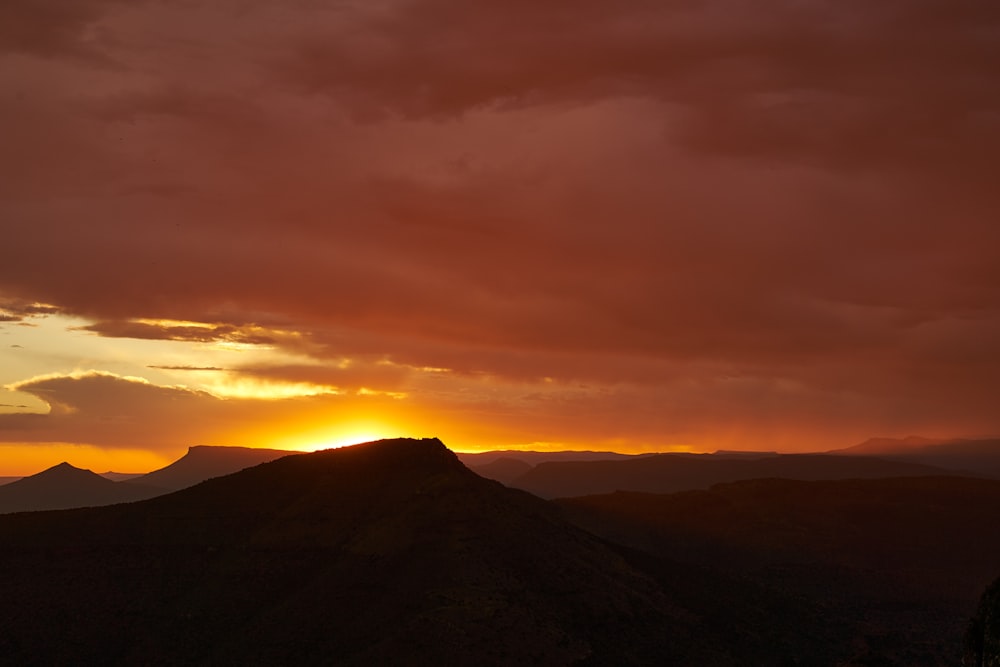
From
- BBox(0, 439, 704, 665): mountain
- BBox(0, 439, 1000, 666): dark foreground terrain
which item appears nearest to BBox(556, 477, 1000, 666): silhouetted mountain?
BBox(0, 439, 1000, 666): dark foreground terrain

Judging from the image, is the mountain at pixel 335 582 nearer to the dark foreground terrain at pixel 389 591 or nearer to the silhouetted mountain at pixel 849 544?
the dark foreground terrain at pixel 389 591

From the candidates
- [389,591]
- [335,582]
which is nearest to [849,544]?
[389,591]

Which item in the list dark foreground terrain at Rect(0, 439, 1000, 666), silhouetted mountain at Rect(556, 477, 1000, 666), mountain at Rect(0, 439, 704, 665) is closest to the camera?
mountain at Rect(0, 439, 704, 665)

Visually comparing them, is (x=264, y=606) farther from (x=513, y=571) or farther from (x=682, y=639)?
(x=682, y=639)

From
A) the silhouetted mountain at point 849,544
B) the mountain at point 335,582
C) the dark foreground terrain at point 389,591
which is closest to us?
the mountain at point 335,582

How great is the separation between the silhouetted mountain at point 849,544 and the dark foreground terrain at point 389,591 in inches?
23.1

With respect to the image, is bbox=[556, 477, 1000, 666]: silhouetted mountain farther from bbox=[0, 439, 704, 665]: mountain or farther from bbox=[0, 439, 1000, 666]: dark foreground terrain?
bbox=[0, 439, 704, 665]: mountain

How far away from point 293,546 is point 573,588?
21276 millimetres

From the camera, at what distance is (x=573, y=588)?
60938 millimetres

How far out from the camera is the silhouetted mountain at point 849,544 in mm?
76938

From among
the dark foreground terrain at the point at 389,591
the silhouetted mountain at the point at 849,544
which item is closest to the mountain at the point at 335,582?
the dark foreground terrain at the point at 389,591

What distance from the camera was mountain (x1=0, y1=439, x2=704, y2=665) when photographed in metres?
53.0

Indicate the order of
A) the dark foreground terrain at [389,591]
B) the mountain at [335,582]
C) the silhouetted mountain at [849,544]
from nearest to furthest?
the mountain at [335,582] < the dark foreground terrain at [389,591] < the silhouetted mountain at [849,544]

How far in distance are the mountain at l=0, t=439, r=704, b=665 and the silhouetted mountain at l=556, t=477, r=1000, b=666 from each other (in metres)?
12.7
